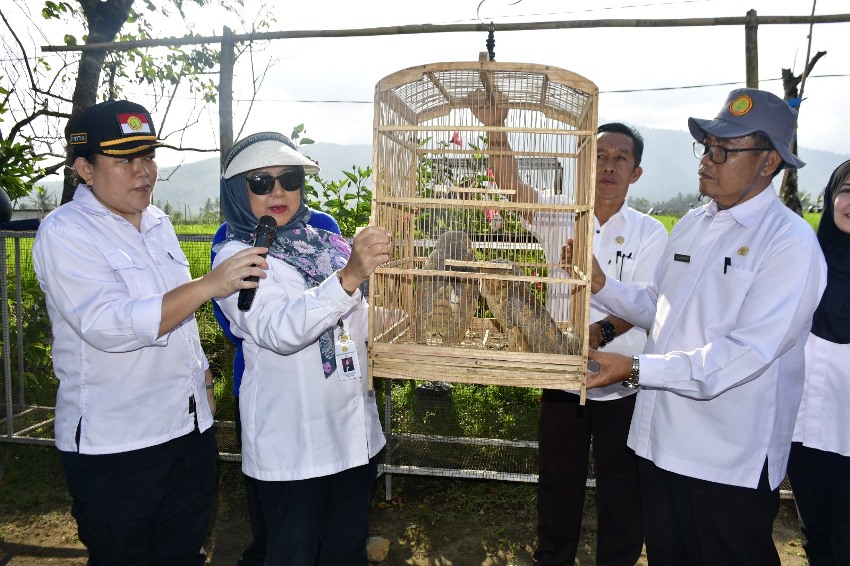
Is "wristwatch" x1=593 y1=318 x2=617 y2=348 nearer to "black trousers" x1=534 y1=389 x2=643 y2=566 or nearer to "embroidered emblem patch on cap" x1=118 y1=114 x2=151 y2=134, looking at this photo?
"black trousers" x1=534 y1=389 x2=643 y2=566

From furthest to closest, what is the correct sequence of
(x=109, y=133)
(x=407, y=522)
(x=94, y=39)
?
(x=94, y=39) < (x=407, y=522) < (x=109, y=133)

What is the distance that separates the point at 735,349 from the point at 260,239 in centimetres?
189

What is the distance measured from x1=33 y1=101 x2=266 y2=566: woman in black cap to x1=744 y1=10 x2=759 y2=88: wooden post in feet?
13.7

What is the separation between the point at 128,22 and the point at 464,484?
6303 mm

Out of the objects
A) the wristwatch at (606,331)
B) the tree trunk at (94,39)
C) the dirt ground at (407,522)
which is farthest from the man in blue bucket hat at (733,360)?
the tree trunk at (94,39)

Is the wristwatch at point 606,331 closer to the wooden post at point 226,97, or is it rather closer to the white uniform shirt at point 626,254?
the white uniform shirt at point 626,254

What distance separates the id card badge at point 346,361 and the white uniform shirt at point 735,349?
3.92 feet

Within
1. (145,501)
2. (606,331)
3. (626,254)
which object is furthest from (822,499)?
(145,501)

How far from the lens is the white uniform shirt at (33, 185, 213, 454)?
2.49m

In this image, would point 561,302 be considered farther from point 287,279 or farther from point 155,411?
point 155,411

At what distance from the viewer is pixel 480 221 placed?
3.45 metres

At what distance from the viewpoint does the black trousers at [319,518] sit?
2566 mm

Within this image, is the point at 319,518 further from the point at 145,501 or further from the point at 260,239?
the point at 260,239

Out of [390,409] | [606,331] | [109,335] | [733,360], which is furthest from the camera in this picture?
[390,409]
